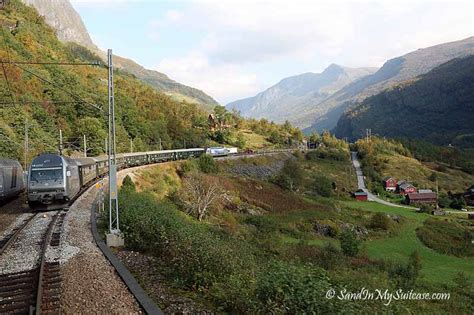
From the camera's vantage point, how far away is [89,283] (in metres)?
10.1

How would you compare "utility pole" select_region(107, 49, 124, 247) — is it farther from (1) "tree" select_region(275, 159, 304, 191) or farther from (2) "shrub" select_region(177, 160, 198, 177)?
(1) "tree" select_region(275, 159, 304, 191)

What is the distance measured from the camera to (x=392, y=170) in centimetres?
13138

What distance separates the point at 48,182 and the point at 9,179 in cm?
648

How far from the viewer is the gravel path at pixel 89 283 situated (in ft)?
28.3

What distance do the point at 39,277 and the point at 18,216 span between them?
14.0 meters

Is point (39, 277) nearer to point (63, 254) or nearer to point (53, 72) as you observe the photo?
point (63, 254)

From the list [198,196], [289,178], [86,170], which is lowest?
[289,178]

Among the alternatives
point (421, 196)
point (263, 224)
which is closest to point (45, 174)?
point (263, 224)

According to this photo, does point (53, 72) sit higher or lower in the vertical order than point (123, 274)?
higher

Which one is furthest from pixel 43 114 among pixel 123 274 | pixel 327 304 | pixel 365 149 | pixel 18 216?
pixel 365 149

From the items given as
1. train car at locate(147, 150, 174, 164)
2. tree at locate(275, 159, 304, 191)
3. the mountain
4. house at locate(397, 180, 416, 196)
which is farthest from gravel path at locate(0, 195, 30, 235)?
house at locate(397, 180, 416, 196)

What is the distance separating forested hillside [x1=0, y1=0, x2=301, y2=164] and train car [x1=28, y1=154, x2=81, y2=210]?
3.83m

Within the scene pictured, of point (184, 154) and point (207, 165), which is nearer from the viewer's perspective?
point (207, 165)

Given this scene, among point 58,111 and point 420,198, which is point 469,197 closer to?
point 420,198
